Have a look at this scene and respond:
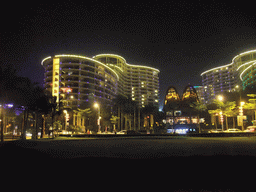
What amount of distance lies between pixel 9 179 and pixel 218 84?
19091cm

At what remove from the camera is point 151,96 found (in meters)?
173

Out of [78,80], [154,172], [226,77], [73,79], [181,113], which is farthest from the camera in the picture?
[226,77]

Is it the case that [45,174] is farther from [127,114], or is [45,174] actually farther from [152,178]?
[127,114]

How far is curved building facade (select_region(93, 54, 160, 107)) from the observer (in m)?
162

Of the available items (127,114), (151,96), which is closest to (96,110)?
(127,114)

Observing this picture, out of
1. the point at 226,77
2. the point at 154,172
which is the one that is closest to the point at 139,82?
the point at 226,77

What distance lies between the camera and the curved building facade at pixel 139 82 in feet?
531

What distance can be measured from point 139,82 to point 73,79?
82553mm

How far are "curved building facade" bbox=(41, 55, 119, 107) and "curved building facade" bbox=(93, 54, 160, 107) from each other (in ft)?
166

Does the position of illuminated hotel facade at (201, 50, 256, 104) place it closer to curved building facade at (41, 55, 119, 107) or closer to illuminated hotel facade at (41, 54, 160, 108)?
illuminated hotel facade at (41, 54, 160, 108)

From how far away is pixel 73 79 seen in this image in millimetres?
98812

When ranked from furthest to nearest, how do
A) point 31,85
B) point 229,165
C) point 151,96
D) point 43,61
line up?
point 151,96 < point 43,61 < point 31,85 < point 229,165

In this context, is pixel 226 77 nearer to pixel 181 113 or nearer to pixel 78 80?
pixel 181 113

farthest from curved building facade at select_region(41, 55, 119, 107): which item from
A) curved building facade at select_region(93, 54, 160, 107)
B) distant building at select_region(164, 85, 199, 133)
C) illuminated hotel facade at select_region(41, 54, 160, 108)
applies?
curved building facade at select_region(93, 54, 160, 107)
